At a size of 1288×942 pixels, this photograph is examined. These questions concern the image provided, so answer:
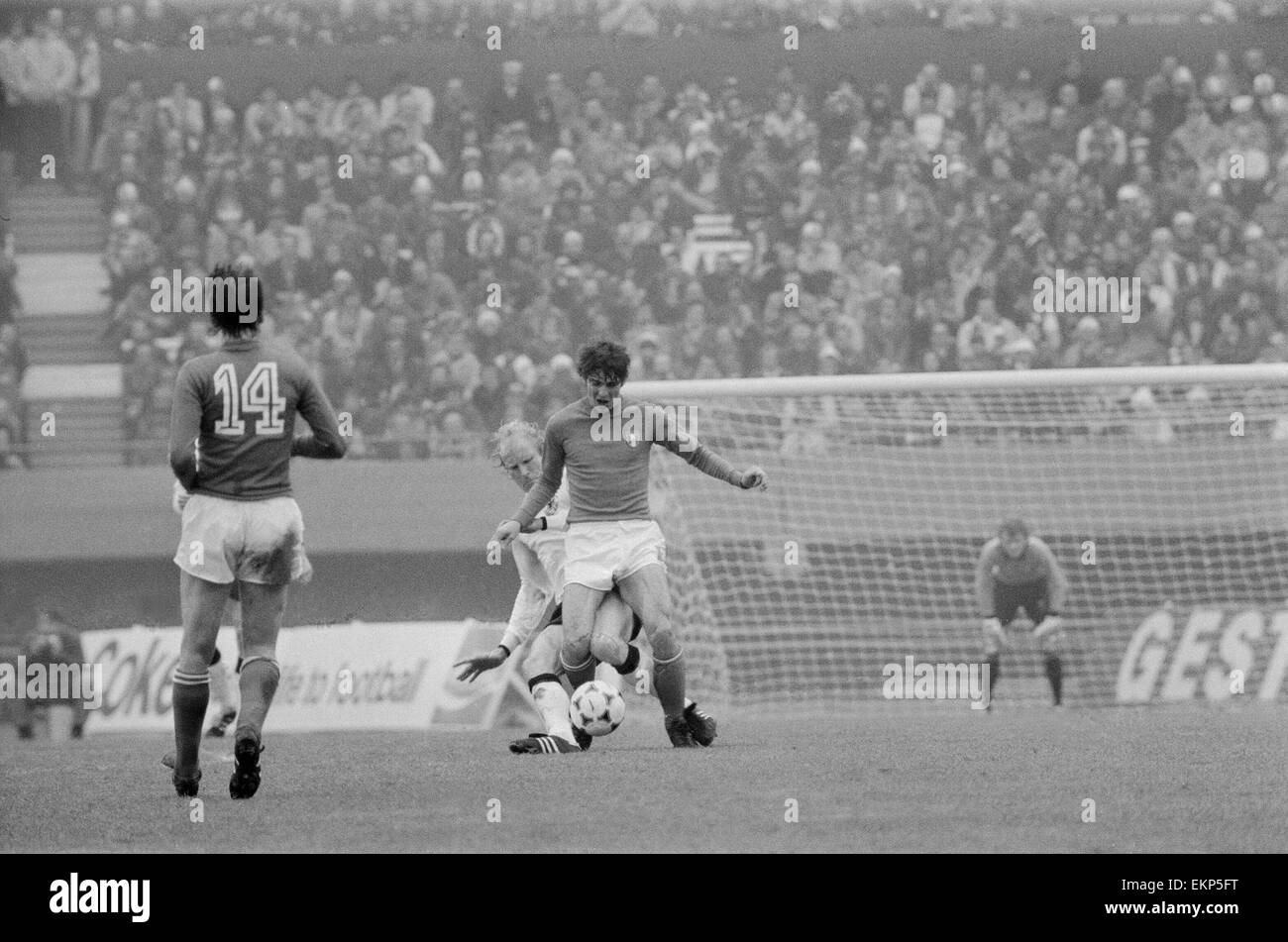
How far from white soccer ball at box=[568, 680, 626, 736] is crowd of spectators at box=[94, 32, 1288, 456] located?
24.7ft

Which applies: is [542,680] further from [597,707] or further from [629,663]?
[629,663]

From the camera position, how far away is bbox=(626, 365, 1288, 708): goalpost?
14.9 metres

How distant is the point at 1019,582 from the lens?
577 inches

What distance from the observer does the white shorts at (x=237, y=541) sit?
724 centimetres

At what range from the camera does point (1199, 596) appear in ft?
50.6

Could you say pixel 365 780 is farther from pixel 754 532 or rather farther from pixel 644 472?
pixel 754 532

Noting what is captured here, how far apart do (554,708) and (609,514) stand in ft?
3.32

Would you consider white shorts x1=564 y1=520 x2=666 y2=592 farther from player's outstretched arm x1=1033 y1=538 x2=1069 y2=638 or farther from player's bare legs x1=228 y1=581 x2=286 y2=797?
player's outstretched arm x1=1033 y1=538 x2=1069 y2=638

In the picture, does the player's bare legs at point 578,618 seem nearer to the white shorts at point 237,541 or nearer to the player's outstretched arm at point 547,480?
the player's outstretched arm at point 547,480

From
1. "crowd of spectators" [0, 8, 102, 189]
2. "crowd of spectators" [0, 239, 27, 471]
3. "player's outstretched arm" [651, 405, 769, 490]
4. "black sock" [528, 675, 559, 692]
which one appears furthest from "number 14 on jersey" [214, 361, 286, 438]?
"crowd of spectators" [0, 8, 102, 189]

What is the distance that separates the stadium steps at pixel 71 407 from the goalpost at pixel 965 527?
19.1ft

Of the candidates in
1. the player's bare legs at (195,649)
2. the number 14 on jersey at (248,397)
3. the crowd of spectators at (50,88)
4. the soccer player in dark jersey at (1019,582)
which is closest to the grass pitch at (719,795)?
the player's bare legs at (195,649)

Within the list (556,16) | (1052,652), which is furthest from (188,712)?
(556,16)
